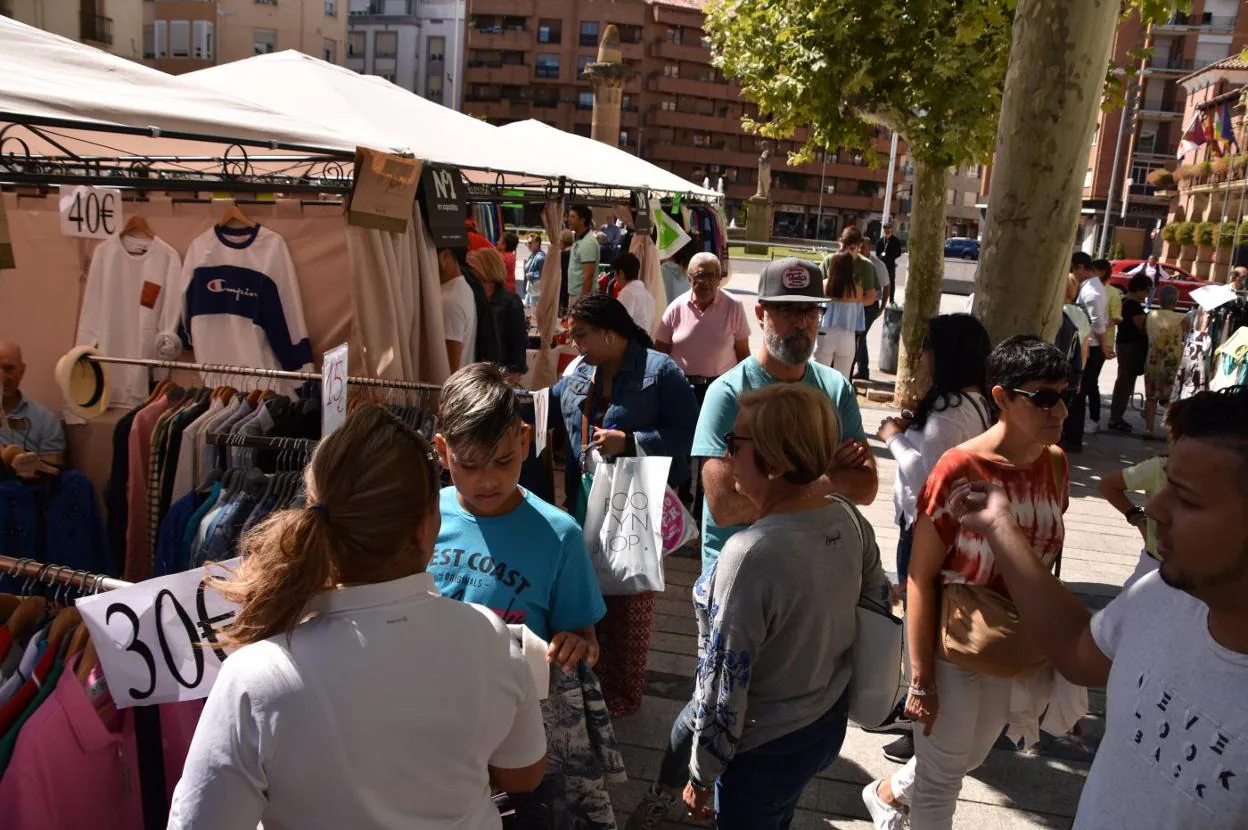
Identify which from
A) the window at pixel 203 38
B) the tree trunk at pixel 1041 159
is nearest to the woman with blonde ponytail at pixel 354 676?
the tree trunk at pixel 1041 159

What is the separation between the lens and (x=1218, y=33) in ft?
197

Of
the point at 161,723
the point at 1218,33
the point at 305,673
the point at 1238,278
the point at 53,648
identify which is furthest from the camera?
the point at 1218,33

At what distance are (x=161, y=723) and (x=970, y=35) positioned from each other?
29.7ft

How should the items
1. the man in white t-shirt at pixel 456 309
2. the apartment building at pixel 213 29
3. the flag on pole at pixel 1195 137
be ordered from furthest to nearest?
the apartment building at pixel 213 29 → the flag on pole at pixel 1195 137 → the man in white t-shirt at pixel 456 309

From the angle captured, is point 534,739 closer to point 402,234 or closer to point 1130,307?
point 402,234

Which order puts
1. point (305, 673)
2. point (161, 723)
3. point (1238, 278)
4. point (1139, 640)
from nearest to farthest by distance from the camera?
point (305, 673) < point (1139, 640) < point (161, 723) < point (1238, 278)

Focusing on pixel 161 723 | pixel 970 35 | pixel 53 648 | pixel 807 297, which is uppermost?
pixel 970 35

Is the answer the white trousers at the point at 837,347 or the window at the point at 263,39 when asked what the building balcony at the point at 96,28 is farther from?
the white trousers at the point at 837,347

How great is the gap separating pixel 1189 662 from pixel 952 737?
1.36 metres

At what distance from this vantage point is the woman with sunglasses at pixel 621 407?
13.1 ft

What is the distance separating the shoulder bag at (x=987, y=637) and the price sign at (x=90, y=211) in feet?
15.6

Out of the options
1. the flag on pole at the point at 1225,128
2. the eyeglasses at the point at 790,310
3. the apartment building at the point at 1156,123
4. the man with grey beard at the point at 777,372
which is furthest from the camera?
the apartment building at the point at 1156,123

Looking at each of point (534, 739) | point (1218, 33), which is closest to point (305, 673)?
point (534, 739)

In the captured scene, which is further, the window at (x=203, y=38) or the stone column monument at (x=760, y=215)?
the window at (x=203, y=38)
